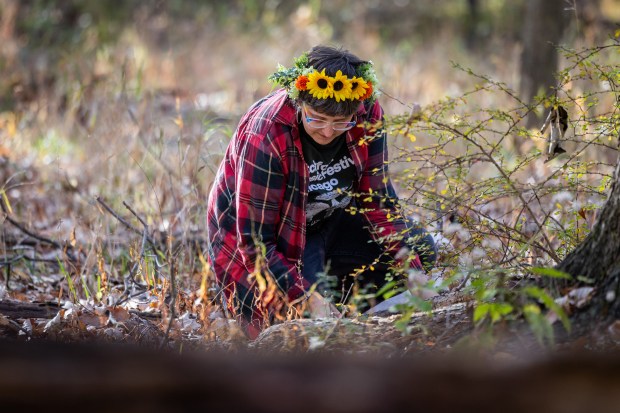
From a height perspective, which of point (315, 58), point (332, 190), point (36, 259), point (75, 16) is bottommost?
point (36, 259)

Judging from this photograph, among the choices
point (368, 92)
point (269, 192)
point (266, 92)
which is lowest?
point (269, 192)

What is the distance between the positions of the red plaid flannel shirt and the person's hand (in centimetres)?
15

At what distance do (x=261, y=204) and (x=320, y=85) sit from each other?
564mm

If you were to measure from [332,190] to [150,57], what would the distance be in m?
6.25

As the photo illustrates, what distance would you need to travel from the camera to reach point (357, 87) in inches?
129

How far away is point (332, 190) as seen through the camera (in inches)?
148

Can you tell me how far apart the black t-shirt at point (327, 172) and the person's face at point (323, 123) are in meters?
0.12

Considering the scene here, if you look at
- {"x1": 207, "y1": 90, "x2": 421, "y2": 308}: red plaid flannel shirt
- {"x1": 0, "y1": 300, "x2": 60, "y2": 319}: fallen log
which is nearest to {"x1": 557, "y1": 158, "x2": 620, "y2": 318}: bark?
{"x1": 207, "y1": 90, "x2": 421, "y2": 308}: red plaid flannel shirt

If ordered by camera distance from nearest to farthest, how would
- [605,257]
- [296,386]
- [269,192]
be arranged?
[296,386]
[605,257]
[269,192]

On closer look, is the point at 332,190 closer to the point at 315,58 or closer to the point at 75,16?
the point at 315,58

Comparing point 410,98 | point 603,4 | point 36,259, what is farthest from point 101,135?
point 603,4

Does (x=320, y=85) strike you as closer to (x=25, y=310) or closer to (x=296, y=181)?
(x=296, y=181)

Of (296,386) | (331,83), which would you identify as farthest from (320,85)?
(296,386)

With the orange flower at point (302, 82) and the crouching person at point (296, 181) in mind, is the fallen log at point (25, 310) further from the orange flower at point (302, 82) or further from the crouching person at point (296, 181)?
the orange flower at point (302, 82)
